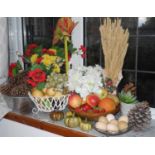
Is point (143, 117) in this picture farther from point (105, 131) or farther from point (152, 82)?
point (152, 82)

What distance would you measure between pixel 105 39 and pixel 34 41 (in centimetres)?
61

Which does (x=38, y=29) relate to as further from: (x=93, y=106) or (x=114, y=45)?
(x=93, y=106)

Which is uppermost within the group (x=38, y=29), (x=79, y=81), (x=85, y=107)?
(x=38, y=29)

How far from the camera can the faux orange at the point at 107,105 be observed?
1.23m

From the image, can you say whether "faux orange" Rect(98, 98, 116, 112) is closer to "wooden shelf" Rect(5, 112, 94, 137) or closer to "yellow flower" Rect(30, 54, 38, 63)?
"wooden shelf" Rect(5, 112, 94, 137)

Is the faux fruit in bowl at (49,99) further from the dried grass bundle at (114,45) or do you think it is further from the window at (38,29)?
the window at (38,29)

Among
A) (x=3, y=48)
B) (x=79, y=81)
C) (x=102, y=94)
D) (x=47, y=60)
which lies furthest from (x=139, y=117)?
(x=3, y=48)

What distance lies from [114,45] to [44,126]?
0.53 meters

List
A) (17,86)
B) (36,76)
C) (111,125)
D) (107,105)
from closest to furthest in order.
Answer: (111,125)
(107,105)
(36,76)
(17,86)

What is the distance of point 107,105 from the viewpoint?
1229 millimetres

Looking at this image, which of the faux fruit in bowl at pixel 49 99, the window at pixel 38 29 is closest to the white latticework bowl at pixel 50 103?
the faux fruit in bowl at pixel 49 99
